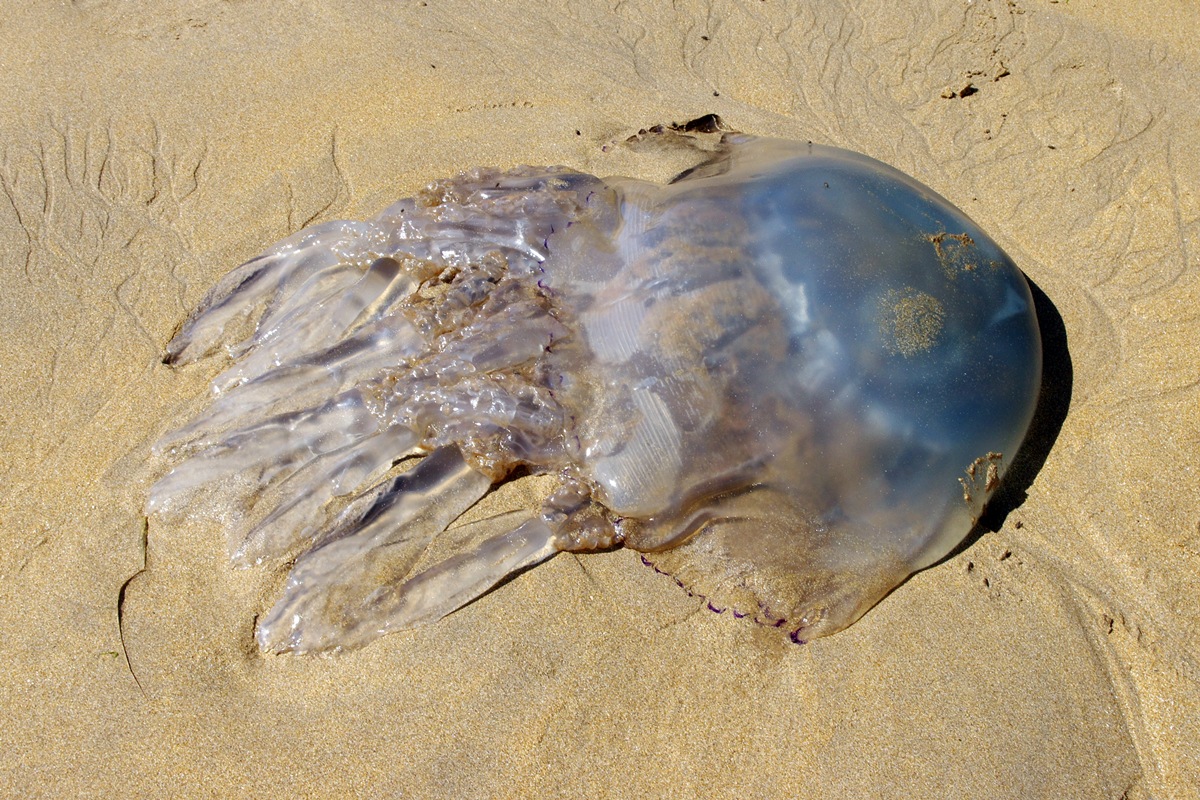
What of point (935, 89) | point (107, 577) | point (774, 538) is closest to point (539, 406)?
point (774, 538)

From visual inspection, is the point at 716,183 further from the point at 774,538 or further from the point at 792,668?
the point at 792,668

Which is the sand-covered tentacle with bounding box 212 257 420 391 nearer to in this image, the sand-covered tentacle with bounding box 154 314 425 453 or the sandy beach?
the sand-covered tentacle with bounding box 154 314 425 453

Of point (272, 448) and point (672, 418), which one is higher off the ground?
point (672, 418)

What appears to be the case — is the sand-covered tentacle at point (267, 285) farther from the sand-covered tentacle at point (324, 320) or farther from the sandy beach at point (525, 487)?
the sandy beach at point (525, 487)

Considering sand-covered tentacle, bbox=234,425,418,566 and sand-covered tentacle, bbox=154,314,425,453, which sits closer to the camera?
sand-covered tentacle, bbox=234,425,418,566

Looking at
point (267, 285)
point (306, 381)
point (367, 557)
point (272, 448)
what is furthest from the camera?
point (267, 285)

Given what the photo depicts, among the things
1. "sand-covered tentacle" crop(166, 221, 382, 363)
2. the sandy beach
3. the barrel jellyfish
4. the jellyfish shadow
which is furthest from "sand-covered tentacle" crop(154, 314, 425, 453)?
the jellyfish shadow

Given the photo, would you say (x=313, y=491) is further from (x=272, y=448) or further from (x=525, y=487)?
(x=525, y=487)

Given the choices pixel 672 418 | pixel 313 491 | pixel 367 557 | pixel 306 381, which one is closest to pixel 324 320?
pixel 306 381

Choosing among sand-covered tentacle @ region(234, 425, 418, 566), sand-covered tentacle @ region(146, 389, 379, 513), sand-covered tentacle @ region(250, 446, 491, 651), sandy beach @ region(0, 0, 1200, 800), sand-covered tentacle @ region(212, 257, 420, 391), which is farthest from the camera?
sand-covered tentacle @ region(212, 257, 420, 391)
